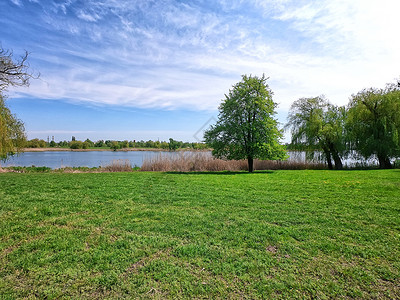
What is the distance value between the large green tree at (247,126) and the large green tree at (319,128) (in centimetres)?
605

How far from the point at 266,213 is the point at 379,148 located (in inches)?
727

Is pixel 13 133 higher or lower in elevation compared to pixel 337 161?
higher

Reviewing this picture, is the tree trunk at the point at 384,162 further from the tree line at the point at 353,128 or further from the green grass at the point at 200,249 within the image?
the green grass at the point at 200,249

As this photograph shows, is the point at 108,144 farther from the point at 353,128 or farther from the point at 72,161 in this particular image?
the point at 353,128

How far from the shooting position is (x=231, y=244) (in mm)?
Answer: 3129

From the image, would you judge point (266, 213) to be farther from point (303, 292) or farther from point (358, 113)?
point (358, 113)

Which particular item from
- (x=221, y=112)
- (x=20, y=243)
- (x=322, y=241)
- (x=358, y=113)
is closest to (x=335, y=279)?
(x=322, y=241)

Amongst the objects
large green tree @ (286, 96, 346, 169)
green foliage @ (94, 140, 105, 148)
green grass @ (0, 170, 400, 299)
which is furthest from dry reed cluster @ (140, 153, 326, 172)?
green foliage @ (94, 140, 105, 148)

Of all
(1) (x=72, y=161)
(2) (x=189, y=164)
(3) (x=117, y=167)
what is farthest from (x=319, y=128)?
(1) (x=72, y=161)

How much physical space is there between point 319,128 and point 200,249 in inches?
751

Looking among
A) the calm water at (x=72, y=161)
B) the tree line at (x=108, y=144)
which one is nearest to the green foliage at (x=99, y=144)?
the tree line at (x=108, y=144)

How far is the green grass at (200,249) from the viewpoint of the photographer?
2.23 meters

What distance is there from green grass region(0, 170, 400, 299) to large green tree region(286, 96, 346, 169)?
14.5 m

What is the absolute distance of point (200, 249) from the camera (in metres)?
2.97
